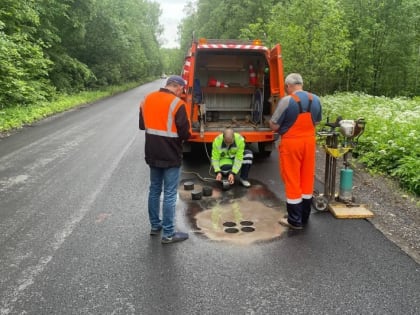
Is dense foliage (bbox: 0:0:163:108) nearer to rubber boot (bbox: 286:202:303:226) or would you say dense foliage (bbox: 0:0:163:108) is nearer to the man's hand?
the man's hand

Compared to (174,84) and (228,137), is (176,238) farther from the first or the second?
(228,137)

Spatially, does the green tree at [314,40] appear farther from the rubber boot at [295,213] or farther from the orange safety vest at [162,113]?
the orange safety vest at [162,113]

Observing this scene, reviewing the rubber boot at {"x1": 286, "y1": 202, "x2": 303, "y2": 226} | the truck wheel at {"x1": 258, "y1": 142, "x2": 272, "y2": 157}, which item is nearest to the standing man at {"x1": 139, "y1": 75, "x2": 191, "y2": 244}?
the rubber boot at {"x1": 286, "y1": 202, "x2": 303, "y2": 226}

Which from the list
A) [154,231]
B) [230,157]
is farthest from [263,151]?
[154,231]

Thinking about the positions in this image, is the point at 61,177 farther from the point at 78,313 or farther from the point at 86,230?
the point at 78,313

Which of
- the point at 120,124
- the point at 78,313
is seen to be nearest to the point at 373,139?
the point at 78,313

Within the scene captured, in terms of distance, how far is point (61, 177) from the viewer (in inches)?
281

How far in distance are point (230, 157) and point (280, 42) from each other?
9.85 metres

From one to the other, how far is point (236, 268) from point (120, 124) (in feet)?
36.1

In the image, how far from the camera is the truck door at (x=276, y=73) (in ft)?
25.6

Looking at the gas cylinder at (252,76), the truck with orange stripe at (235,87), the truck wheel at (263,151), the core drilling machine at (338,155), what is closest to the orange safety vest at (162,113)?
the core drilling machine at (338,155)

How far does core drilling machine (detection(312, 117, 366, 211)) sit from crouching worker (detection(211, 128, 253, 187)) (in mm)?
1389

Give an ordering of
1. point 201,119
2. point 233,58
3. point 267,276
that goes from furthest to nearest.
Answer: point 233,58 < point 201,119 < point 267,276

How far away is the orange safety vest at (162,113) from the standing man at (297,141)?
47.1 inches
